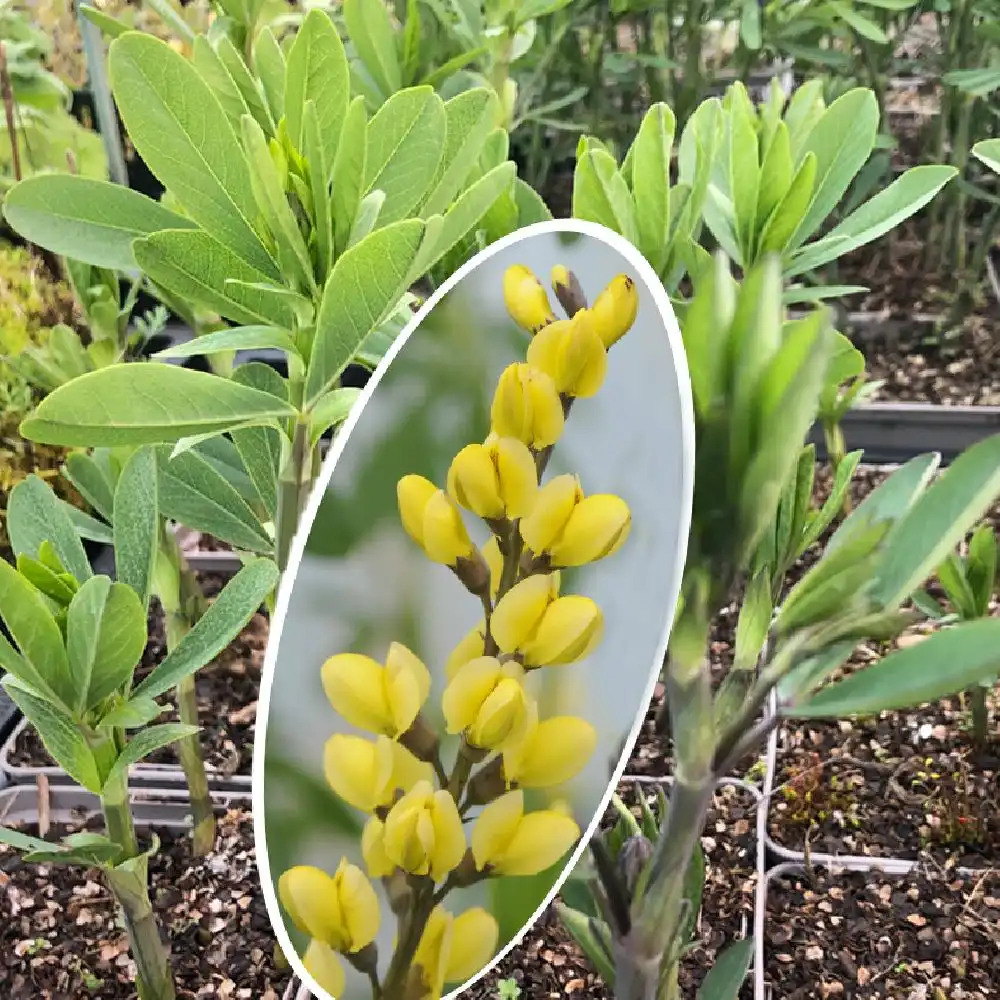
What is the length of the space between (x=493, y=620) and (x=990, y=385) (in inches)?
64.2

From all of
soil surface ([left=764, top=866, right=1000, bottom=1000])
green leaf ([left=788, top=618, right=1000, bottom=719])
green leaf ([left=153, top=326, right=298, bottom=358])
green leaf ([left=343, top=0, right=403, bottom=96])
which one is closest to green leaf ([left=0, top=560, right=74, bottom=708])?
green leaf ([left=153, top=326, right=298, bottom=358])

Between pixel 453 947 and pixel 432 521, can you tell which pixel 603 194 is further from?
pixel 453 947

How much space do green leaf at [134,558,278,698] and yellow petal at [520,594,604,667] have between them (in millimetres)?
164

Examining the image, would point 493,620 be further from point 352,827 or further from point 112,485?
point 112,485

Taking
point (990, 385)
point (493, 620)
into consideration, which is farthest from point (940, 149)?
Answer: point (493, 620)

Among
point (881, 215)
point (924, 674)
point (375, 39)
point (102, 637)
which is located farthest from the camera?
point (375, 39)

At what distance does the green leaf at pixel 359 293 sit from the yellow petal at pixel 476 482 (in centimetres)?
10

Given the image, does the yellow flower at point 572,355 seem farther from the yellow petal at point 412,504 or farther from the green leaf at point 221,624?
the green leaf at point 221,624

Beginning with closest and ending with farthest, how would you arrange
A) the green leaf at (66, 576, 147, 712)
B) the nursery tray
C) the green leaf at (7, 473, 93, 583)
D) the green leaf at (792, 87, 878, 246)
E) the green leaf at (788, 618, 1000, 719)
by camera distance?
the green leaf at (788, 618, 1000, 719) < the green leaf at (66, 576, 147, 712) < the green leaf at (7, 473, 93, 583) < the green leaf at (792, 87, 878, 246) < the nursery tray

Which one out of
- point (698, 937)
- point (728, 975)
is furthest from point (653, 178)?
point (698, 937)

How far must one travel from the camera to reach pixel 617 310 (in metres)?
0.45

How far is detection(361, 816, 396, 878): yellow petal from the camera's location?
44cm

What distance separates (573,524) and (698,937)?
0.62 metres

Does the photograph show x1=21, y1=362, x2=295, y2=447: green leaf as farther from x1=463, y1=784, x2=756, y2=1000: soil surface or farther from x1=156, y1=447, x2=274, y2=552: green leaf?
x1=463, y1=784, x2=756, y2=1000: soil surface
